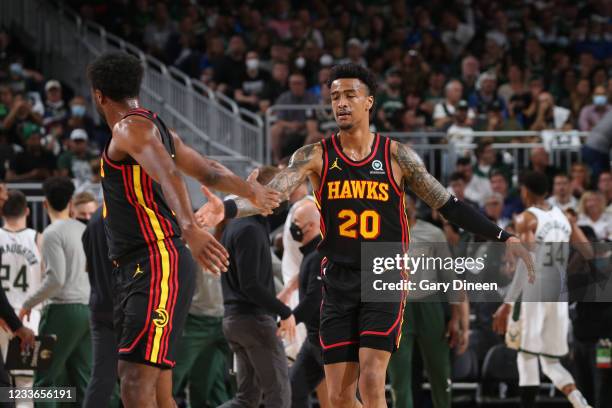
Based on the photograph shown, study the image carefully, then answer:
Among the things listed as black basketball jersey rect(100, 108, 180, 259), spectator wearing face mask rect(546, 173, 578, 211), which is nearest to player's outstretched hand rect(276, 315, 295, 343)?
black basketball jersey rect(100, 108, 180, 259)

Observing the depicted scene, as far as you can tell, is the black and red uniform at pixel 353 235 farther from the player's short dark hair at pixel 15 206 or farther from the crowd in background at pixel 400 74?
the crowd in background at pixel 400 74

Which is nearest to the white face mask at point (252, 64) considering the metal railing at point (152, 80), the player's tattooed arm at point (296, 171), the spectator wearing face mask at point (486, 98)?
the metal railing at point (152, 80)

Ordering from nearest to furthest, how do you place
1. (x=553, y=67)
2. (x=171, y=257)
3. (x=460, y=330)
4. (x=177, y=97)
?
(x=171, y=257) → (x=460, y=330) → (x=177, y=97) → (x=553, y=67)

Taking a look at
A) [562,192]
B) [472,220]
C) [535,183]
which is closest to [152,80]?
[562,192]

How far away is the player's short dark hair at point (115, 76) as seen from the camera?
6.08 meters

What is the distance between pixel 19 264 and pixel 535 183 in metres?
4.79

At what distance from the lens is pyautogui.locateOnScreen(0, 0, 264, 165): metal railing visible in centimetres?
1583

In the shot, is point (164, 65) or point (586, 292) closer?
point (586, 292)

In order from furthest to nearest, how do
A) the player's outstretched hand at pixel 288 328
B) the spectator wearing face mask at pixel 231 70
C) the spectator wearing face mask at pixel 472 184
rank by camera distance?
the spectator wearing face mask at pixel 231 70 → the spectator wearing face mask at pixel 472 184 → the player's outstretched hand at pixel 288 328

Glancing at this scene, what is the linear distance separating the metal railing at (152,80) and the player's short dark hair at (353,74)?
7.01 m

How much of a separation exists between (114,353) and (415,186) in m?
2.60

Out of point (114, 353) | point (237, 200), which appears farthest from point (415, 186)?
point (114, 353)

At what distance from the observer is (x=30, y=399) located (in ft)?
26.8

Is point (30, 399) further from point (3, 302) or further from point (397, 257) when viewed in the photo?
point (397, 257)
